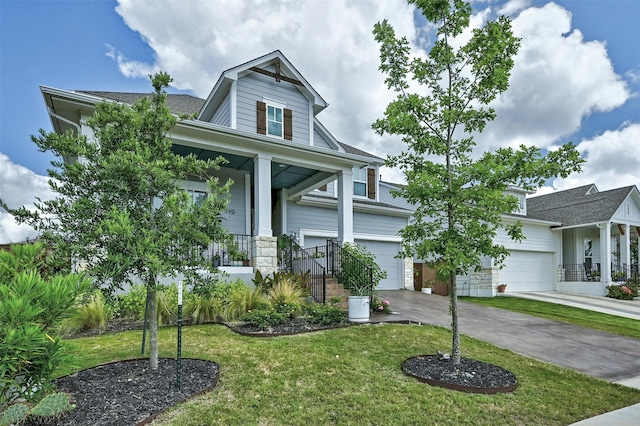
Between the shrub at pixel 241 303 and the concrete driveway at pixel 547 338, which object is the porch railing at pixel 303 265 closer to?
the shrub at pixel 241 303

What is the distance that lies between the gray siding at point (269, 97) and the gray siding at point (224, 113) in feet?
1.18

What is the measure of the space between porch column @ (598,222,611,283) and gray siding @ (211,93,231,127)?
18.3 metres

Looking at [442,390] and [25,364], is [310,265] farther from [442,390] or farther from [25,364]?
[25,364]

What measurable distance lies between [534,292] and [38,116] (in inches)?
842

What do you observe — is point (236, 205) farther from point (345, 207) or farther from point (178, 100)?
point (178, 100)

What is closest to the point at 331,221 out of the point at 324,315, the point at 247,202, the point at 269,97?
the point at 247,202

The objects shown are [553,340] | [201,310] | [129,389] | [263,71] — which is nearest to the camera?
[129,389]

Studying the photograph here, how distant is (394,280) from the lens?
603 inches

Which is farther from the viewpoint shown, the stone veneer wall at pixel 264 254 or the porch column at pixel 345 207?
the porch column at pixel 345 207

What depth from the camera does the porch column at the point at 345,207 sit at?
34.6ft

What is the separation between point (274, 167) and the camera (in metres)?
10.9

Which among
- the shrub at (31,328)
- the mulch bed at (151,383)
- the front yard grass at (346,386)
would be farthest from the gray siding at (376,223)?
the shrub at (31,328)

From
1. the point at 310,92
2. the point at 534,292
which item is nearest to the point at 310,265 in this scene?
the point at 310,92

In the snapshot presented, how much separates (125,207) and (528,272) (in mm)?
19691
